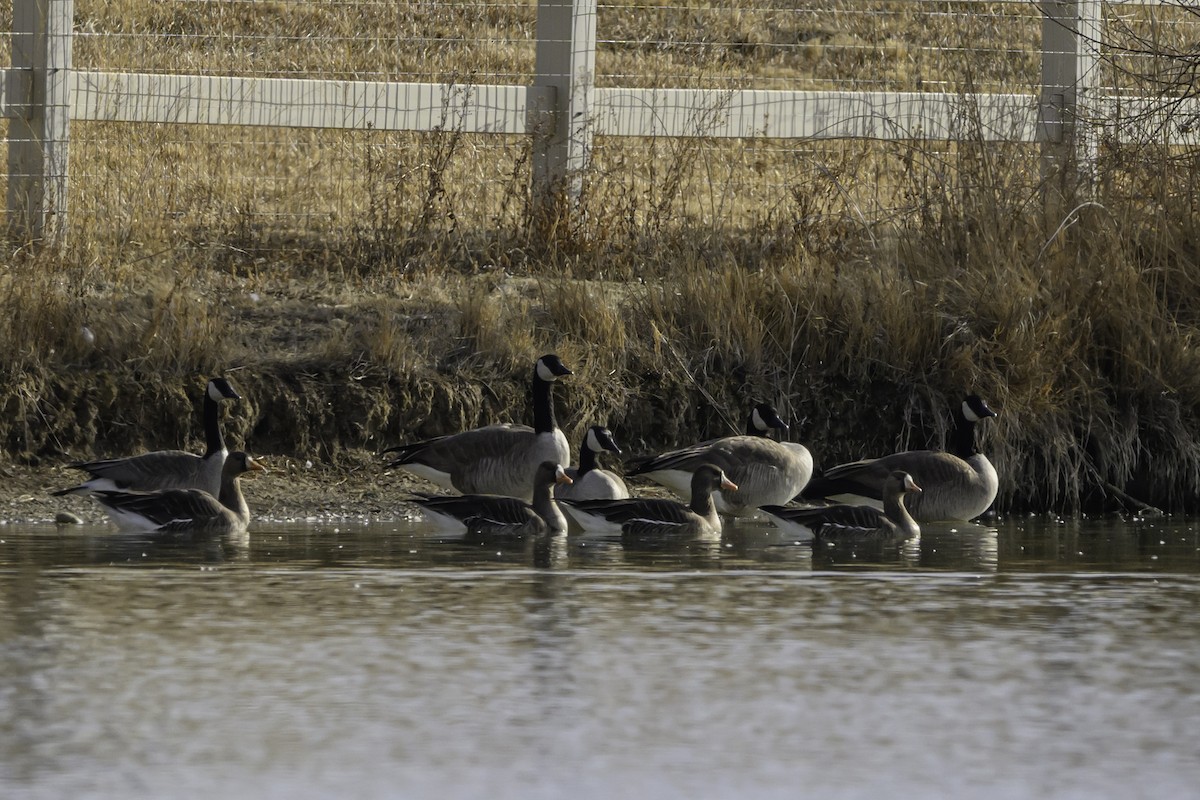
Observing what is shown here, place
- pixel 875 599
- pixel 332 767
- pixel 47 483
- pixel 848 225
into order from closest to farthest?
pixel 332 767 → pixel 875 599 → pixel 47 483 → pixel 848 225

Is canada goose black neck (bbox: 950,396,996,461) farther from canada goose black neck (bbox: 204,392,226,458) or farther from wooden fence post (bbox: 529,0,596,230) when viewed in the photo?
canada goose black neck (bbox: 204,392,226,458)

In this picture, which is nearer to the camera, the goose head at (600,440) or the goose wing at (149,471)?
the goose wing at (149,471)

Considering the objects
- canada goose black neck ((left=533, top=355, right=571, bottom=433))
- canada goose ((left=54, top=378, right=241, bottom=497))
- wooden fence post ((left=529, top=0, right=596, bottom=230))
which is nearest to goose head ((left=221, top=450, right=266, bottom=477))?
canada goose ((left=54, top=378, right=241, bottom=497))

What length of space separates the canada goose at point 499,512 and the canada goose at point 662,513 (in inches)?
5.6

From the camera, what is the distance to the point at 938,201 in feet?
40.8

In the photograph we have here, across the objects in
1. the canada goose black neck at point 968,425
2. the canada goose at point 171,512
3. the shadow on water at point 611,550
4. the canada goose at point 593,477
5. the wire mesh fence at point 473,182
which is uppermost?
the wire mesh fence at point 473,182

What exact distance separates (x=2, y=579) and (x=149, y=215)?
561 centimetres

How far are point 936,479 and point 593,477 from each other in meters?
1.84

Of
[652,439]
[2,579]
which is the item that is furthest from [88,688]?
[652,439]

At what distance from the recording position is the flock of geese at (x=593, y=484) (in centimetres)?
1020

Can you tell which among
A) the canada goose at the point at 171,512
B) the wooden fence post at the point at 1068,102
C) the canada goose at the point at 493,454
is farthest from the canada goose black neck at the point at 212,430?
the wooden fence post at the point at 1068,102

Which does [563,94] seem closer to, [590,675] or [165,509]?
[165,509]

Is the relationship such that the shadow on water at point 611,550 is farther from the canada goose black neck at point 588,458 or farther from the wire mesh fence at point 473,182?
the wire mesh fence at point 473,182

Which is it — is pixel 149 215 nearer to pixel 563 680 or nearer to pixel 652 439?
pixel 652 439
